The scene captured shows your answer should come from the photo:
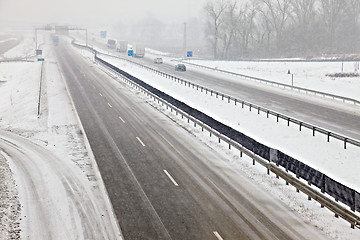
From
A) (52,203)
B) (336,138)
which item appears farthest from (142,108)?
(52,203)

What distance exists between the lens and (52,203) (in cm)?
1667

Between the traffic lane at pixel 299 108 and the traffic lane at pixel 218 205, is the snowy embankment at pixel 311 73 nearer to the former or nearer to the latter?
the traffic lane at pixel 299 108

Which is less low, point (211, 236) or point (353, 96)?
point (353, 96)

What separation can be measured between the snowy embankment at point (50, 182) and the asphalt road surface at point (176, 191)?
75 cm

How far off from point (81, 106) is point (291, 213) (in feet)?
89.7

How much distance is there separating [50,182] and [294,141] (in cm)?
1608

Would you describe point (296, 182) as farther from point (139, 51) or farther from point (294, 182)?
point (139, 51)

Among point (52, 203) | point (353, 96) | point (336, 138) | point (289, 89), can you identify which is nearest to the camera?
point (52, 203)

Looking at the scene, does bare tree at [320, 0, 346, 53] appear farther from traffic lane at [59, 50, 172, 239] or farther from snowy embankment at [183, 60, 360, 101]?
traffic lane at [59, 50, 172, 239]

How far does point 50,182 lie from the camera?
19188 mm

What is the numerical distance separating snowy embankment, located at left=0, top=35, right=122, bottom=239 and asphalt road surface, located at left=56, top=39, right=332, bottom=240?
751 mm

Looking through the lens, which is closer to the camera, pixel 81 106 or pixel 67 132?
pixel 67 132

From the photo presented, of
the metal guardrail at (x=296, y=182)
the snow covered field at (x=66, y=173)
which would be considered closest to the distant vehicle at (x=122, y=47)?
the snow covered field at (x=66, y=173)

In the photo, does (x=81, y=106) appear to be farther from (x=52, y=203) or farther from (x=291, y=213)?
(x=291, y=213)
